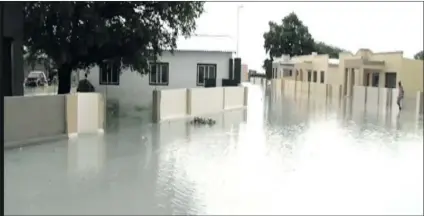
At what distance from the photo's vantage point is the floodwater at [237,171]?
3.94 metres

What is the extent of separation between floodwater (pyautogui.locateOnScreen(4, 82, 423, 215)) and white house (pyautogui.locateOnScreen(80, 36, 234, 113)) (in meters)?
8.18

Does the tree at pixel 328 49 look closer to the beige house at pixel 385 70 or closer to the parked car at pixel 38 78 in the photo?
the beige house at pixel 385 70

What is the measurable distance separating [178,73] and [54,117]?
440 inches

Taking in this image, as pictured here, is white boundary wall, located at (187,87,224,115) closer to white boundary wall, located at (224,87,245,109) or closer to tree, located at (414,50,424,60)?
white boundary wall, located at (224,87,245,109)

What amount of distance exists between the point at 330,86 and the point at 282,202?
3.75 ft

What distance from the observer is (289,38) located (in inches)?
157

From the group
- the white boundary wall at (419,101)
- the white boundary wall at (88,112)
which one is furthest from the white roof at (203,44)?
the white boundary wall at (419,101)

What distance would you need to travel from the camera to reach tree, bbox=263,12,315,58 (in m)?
3.47

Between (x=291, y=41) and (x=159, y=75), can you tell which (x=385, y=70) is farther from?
(x=159, y=75)

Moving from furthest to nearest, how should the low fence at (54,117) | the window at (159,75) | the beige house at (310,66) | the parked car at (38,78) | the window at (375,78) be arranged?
the window at (159,75), the parked car at (38,78), the low fence at (54,117), the beige house at (310,66), the window at (375,78)

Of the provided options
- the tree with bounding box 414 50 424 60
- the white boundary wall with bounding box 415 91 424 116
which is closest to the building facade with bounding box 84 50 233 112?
the white boundary wall with bounding box 415 91 424 116

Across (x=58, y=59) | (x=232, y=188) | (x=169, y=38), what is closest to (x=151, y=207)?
(x=232, y=188)

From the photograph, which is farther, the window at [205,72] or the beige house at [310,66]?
the window at [205,72]

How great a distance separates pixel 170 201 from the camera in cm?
408
